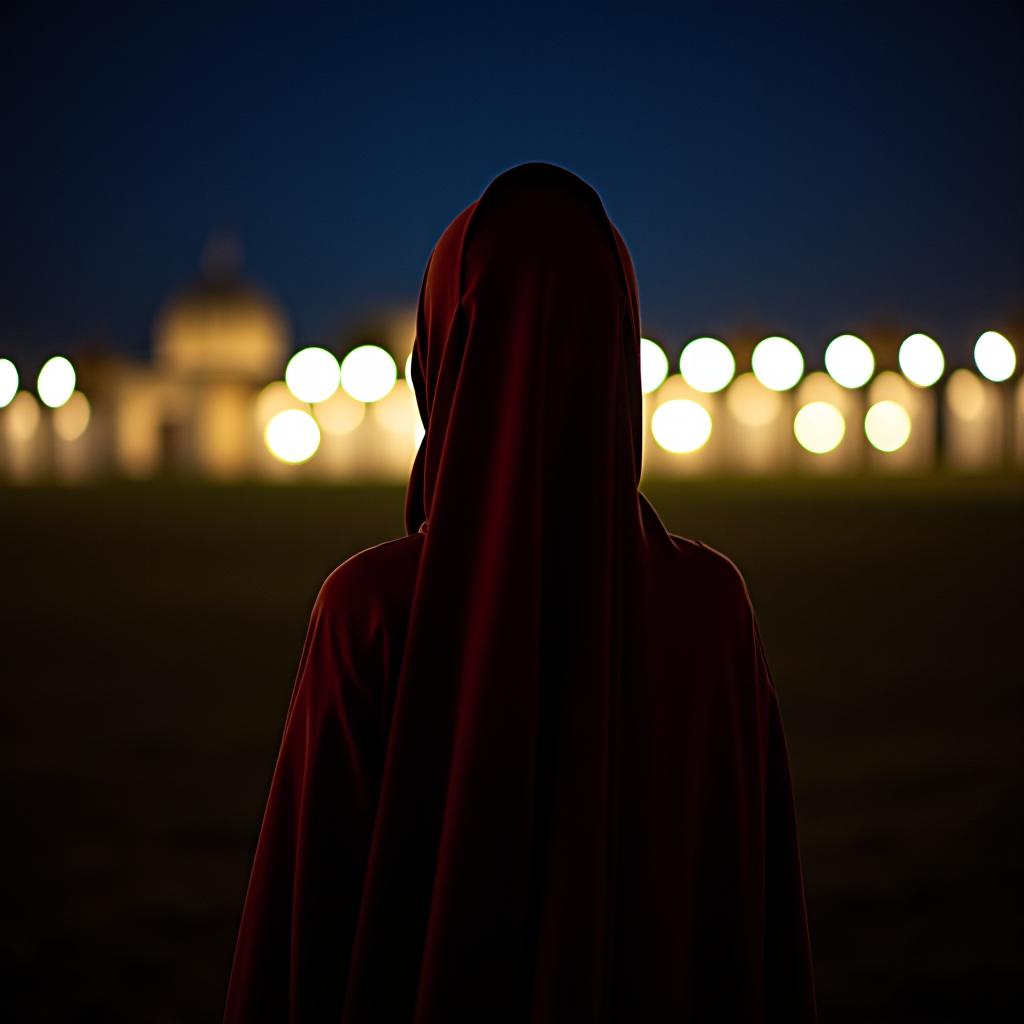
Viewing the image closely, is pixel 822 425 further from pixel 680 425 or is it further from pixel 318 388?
pixel 318 388

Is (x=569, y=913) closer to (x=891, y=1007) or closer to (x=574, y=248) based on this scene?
(x=574, y=248)

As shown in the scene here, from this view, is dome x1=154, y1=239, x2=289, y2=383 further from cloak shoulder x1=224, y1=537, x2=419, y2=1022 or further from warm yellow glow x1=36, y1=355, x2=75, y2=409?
cloak shoulder x1=224, y1=537, x2=419, y2=1022

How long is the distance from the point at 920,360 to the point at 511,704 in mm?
26177

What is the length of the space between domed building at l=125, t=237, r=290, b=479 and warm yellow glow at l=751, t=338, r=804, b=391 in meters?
11.7

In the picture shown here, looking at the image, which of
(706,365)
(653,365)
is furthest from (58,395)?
(706,365)

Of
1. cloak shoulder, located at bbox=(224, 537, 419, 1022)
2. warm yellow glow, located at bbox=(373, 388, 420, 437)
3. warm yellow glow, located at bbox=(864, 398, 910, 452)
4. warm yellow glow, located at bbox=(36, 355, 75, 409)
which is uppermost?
warm yellow glow, located at bbox=(36, 355, 75, 409)

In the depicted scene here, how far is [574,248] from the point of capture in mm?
1263

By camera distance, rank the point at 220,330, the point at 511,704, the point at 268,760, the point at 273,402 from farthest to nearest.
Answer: the point at 220,330 → the point at 273,402 → the point at 268,760 → the point at 511,704

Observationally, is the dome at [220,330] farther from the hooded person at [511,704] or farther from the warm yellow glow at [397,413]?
the hooded person at [511,704]

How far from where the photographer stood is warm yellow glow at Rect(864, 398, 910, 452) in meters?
25.9

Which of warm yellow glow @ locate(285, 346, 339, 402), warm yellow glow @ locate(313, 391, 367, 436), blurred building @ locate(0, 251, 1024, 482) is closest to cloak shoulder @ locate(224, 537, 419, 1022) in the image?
blurred building @ locate(0, 251, 1024, 482)

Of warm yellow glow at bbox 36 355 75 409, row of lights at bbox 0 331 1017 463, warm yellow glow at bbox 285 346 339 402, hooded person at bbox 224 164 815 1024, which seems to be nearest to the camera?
hooded person at bbox 224 164 815 1024

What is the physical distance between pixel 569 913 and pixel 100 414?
112 ft

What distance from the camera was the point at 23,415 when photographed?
105ft
